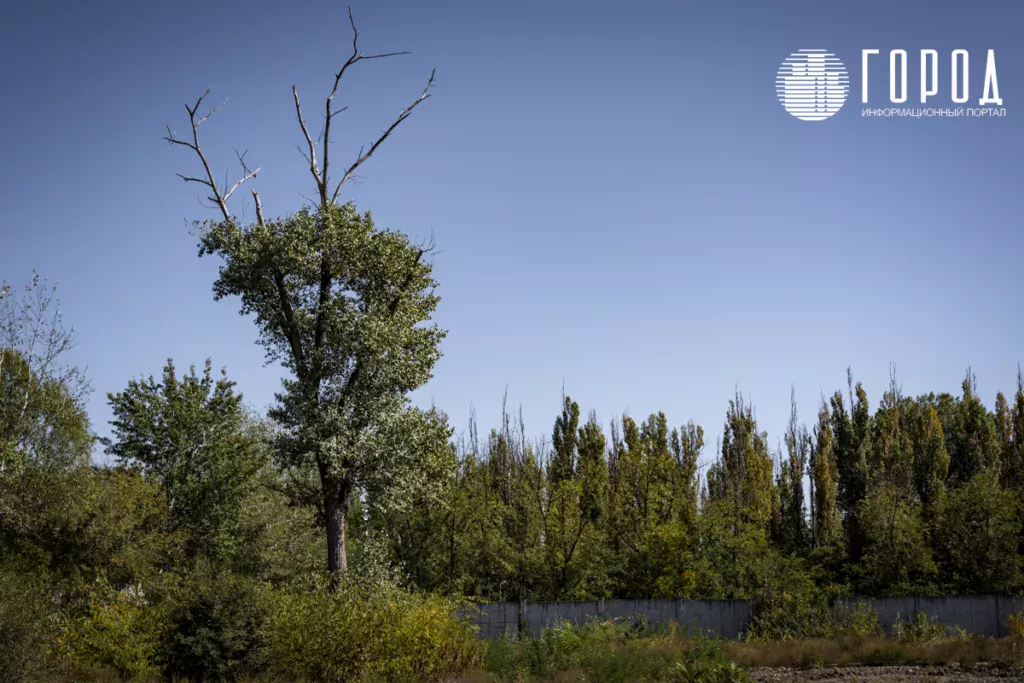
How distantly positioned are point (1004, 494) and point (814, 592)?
8.51 metres

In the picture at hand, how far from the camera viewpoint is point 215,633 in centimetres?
1603

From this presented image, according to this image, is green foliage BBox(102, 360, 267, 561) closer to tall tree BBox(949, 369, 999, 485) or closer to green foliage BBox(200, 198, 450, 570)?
green foliage BBox(200, 198, 450, 570)

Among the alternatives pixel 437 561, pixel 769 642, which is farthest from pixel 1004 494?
pixel 437 561

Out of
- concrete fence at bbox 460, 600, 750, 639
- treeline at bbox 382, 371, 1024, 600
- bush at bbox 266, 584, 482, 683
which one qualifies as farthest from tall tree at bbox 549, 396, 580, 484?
bush at bbox 266, 584, 482, 683

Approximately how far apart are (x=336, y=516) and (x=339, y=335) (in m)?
4.46

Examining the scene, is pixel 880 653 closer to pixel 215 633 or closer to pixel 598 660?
pixel 598 660

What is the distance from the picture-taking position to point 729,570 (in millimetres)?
27156

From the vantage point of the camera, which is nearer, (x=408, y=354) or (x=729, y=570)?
(x=408, y=354)

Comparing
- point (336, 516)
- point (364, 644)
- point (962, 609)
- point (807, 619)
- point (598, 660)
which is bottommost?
point (962, 609)

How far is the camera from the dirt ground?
15367mm

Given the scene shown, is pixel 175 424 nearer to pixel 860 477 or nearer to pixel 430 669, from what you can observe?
pixel 430 669

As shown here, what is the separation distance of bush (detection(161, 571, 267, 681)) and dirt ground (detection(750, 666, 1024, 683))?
913 centimetres

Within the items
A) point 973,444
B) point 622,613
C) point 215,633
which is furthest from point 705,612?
point 973,444

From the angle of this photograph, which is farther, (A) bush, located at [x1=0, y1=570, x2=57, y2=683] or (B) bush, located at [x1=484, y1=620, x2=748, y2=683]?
(B) bush, located at [x1=484, y1=620, x2=748, y2=683]
